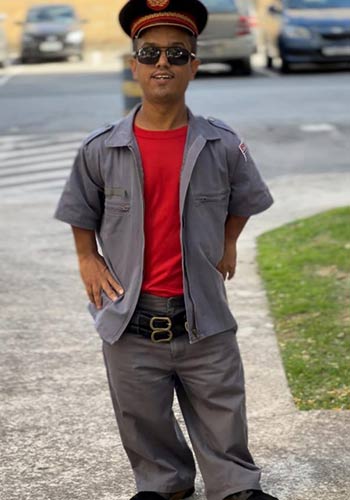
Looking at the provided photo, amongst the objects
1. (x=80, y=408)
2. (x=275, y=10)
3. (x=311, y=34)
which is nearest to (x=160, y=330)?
(x=80, y=408)

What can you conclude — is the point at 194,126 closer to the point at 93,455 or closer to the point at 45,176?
the point at 93,455

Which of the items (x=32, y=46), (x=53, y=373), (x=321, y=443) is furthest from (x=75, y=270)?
(x=32, y=46)

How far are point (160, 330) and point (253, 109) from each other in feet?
44.2

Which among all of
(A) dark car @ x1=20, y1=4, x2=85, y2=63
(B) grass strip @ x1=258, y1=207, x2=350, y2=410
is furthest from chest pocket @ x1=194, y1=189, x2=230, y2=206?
(A) dark car @ x1=20, y1=4, x2=85, y2=63

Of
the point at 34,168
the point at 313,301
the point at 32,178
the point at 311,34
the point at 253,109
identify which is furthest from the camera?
the point at 311,34

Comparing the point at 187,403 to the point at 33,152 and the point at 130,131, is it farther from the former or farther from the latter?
the point at 33,152

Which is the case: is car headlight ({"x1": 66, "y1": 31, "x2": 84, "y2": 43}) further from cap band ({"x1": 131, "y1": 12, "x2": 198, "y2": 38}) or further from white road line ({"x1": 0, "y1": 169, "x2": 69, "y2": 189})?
cap band ({"x1": 131, "y1": 12, "x2": 198, "y2": 38})

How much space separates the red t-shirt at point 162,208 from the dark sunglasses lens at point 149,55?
224 mm

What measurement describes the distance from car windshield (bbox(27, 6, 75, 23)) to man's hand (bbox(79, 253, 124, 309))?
94.9 feet

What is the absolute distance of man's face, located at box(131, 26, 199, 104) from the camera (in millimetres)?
3973

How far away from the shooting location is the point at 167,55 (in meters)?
3.97

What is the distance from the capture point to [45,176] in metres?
12.6

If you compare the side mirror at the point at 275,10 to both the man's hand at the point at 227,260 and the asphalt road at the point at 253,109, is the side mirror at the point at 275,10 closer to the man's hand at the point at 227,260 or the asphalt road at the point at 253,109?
the asphalt road at the point at 253,109

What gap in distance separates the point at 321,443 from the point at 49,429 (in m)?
1.12
